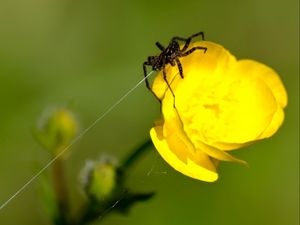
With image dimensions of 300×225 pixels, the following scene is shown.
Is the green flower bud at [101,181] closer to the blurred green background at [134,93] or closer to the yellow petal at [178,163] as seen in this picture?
the yellow petal at [178,163]

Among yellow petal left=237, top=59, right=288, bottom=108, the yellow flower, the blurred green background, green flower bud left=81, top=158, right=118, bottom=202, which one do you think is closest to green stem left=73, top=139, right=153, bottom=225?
green flower bud left=81, top=158, right=118, bottom=202

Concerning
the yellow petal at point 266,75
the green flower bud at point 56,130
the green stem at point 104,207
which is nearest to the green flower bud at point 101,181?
the green stem at point 104,207

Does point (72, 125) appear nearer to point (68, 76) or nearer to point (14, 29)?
point (68, 76)

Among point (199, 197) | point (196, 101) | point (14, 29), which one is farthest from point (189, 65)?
point (14, 29)

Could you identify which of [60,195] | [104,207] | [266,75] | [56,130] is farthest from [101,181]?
[266,75]

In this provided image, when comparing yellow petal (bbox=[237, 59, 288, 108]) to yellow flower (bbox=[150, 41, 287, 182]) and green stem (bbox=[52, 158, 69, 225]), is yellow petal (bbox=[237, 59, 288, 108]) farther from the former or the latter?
green stem (bbox=[52, 158, 69, 225])

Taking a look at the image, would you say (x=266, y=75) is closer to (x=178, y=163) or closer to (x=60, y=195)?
(x=178, y=163)
